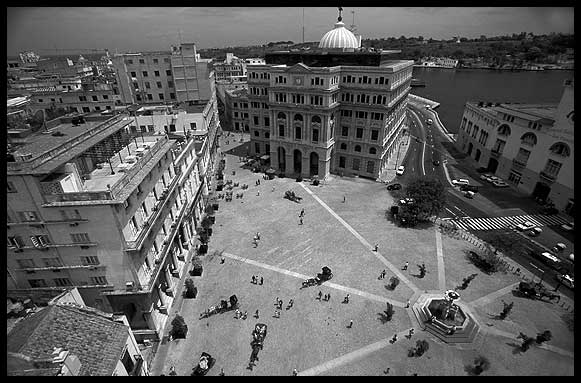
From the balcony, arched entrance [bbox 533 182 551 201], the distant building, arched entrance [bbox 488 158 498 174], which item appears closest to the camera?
the distant building

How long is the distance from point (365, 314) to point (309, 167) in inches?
1697

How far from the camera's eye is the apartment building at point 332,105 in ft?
212

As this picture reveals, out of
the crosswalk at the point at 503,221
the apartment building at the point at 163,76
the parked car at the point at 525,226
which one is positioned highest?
the apartment building at the point at 163,76

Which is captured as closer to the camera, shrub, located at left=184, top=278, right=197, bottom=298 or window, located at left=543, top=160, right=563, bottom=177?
shrub, located at left=184, top=278, right=197, bottom=298

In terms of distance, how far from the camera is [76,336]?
25375 millimetres

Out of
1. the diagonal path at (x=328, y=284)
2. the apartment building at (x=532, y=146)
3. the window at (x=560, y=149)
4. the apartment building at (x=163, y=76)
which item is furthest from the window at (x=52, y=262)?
the window at (x=560, y=149)

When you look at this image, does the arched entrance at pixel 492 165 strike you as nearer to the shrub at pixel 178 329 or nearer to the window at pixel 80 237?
the shrub at pixel 178 329

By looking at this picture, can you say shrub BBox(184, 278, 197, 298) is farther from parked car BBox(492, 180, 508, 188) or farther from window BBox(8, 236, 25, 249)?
parked car BBox(492, 180, 508, 188)

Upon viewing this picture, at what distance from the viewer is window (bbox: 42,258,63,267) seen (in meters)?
32.0

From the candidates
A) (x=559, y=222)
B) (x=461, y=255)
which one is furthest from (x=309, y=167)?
(x=559, y=222)

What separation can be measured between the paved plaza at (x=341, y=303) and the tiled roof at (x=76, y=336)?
8625 mm

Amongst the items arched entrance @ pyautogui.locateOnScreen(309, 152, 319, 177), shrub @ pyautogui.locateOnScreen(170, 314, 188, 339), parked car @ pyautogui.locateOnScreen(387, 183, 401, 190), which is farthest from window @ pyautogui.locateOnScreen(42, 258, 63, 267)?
parked car @ pyautogui.locateOnScreen(387, 183, 401, 190)

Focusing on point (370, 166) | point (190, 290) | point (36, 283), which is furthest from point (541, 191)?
point (36, 283)

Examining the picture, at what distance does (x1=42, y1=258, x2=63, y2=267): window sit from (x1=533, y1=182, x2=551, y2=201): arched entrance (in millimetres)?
84612
